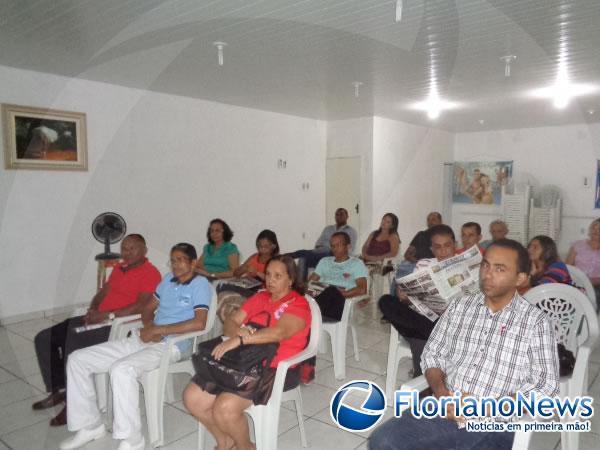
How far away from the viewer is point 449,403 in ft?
5.15

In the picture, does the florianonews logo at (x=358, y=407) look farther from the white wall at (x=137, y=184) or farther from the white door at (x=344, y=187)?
the white door at (x=344, y=187)

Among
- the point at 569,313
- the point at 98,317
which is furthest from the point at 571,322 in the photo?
the point at 98,317

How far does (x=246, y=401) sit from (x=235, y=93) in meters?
4.29

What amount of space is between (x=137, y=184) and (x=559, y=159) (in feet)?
25.0

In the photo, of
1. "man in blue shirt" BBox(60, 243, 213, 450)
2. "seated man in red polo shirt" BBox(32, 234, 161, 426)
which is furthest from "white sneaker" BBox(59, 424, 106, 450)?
"seated man in red polo shirt" BBox(32, 234, 161, 426)

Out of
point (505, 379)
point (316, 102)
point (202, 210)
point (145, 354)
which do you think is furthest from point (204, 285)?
point (316, 102)

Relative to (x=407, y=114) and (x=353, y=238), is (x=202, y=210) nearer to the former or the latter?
(x=353, y=238)

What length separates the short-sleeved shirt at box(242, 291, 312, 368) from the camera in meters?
2.02

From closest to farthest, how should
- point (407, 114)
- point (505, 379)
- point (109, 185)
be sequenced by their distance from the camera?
point (505, 379) → point (109, 185) → point (407, 114)

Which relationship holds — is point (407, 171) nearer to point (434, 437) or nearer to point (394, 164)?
point (394, 164)

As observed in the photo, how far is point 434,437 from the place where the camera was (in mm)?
1536

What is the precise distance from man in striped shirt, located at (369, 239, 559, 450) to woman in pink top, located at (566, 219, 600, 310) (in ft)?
8.49

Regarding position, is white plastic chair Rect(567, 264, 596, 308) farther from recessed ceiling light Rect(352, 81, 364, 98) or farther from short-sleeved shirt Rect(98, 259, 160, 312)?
recessed ceiling light Rect(352, 81, 364, 98)

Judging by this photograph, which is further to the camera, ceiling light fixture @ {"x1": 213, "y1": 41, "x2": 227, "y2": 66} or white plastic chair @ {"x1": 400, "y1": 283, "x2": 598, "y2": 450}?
ceiling light fixture @ {"x1": 213, "y1": 41, "x2": 227, "y2": 66}
